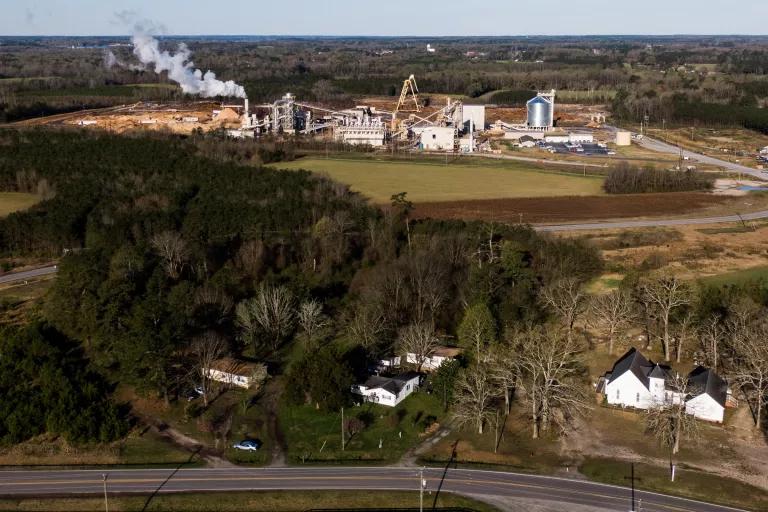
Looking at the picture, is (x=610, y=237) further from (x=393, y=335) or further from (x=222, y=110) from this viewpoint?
(x=222, y=110)

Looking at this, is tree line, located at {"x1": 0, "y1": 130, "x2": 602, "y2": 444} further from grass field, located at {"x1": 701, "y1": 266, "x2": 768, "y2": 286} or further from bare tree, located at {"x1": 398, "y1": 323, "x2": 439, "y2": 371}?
grass field, located at {"x1": 701, "y1": 266, "x2": 768, "y2": 286}

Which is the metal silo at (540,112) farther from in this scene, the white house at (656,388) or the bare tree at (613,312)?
the white house at (656,388)

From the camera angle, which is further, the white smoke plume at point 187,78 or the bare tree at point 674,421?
the white smoke plume at point 187,78

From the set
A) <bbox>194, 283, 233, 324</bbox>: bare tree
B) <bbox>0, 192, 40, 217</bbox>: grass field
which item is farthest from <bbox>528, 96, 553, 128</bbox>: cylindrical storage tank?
<bbox>194, 283, 233, 324</bbox>: bare tree

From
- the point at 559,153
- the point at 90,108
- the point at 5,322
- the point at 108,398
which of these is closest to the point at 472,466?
the point at 108,398

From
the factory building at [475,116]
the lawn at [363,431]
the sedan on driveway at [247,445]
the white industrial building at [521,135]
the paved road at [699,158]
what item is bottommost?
the lawn at [363,431]

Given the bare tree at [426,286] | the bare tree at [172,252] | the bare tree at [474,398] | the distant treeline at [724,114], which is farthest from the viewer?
the distant treeline at [724,114]

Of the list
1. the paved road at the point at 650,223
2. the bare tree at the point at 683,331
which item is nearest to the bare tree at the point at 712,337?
the bare tree at the point at 683,331
